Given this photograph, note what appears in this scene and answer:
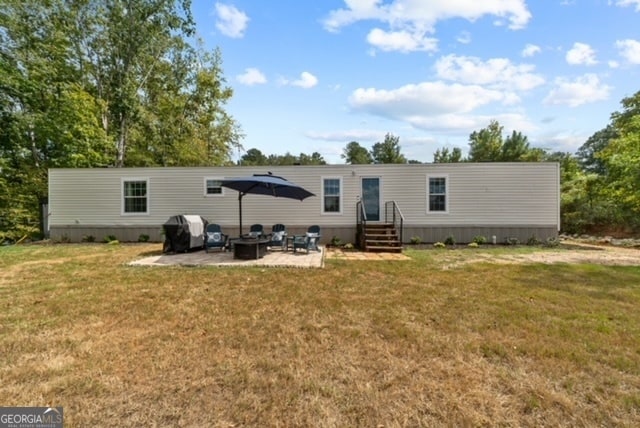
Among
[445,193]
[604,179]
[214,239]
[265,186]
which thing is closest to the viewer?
[265,186]

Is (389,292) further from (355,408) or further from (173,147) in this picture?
(173,147)

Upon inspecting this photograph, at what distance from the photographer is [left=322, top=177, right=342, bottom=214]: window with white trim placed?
440 inches

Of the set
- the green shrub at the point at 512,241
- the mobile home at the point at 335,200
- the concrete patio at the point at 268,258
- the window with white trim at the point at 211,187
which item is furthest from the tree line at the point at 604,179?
the window with white trim at the point at 211,187

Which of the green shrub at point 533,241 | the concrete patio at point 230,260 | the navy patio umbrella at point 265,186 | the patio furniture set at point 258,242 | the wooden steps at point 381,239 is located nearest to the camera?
the concrete patio at point 230,260

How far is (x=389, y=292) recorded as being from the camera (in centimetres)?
496

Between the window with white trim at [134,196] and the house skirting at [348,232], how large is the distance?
2.10 ft

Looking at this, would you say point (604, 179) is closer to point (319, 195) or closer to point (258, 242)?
point (319, 195)

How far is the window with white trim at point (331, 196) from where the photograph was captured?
36.7ft

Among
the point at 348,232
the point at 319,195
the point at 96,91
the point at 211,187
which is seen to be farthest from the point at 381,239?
the point at 96,91

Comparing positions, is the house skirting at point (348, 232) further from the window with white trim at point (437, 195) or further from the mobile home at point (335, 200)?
the window with white trim at point (437, 195)

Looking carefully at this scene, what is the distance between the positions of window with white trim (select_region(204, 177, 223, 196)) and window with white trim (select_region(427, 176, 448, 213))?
767 cm

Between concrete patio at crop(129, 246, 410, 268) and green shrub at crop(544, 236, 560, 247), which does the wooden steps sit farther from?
green shrub at crop(544, 236, 560, 247)

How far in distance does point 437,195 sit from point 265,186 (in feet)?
21.5

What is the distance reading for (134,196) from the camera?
37.6 feet
